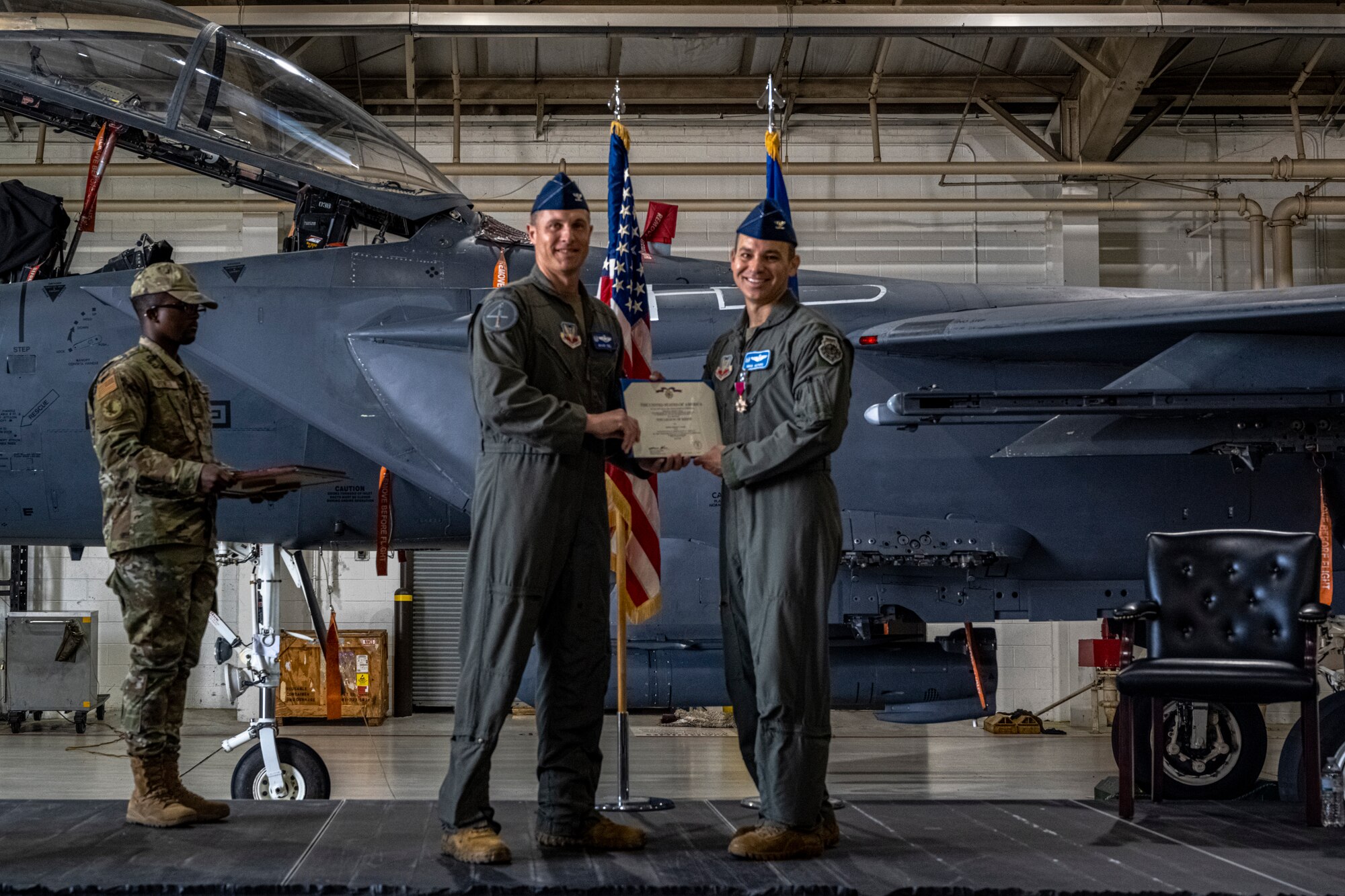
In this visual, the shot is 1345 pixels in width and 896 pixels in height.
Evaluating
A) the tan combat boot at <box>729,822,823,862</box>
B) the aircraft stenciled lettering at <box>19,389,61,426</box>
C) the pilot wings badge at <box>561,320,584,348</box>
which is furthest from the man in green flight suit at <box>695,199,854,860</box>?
the aircraft stenciled lettering at <box>19,389,61,426</box>

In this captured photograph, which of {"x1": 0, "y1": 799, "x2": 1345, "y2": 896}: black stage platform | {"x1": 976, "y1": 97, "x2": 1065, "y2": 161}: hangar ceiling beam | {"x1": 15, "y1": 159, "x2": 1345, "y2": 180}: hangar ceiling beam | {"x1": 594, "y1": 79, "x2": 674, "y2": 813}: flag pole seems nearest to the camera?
{"x1": 0, "y1": 799, "x2": 1345, "y2": 896}: black stage platform

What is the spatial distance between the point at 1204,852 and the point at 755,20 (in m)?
7.46

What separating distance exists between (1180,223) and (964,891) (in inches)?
518

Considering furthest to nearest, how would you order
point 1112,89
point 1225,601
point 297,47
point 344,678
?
point 344,678
point 297,47
point 1112,89
point 1225,601

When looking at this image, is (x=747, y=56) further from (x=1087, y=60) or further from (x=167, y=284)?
(x=167, y=284)

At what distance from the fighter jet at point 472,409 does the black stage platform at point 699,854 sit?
157 centimetres

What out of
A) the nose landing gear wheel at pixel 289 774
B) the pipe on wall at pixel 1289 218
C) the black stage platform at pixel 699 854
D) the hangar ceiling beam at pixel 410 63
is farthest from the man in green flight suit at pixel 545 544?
the pipe on wall at pixel 1289 218

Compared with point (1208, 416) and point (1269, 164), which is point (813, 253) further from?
point (1208, 416)

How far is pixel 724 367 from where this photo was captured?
12.6 feet

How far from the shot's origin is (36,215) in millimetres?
5852

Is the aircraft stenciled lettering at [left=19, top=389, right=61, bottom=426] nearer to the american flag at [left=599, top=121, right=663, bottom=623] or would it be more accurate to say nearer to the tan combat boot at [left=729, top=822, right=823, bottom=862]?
the american flag at [left=599, top=121, right=663, bottom=623]

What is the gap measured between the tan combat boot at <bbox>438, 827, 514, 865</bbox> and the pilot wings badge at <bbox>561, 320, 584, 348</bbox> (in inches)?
57.6

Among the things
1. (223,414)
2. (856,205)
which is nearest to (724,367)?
(223,414)

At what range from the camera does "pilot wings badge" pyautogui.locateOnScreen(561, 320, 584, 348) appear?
3598 millimetres
